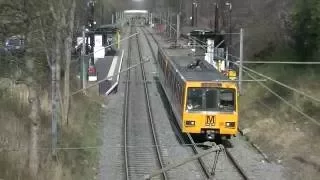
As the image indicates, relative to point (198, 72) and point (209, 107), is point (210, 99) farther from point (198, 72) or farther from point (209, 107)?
point (198, 72)

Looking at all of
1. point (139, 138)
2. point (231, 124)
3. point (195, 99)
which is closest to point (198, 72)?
point (195, 99)

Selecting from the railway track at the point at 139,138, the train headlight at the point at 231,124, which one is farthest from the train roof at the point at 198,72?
the railway track at the point at 139,138

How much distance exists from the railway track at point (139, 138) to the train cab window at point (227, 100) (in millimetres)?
2880

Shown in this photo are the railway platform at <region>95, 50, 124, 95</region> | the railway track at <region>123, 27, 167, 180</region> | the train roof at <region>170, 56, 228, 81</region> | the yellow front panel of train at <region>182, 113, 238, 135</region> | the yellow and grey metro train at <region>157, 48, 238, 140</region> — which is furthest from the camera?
the railway platform at <region>95, 50, 124, 95</region>

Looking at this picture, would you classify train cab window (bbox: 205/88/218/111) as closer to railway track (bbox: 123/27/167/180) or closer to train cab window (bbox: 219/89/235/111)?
train cab window (bbox: 219/89/235/111)

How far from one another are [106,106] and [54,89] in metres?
15.5

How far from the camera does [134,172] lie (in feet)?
66.1

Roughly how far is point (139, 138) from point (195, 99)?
3536mm

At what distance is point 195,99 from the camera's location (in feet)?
77.8

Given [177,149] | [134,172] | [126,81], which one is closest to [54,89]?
[134,172]

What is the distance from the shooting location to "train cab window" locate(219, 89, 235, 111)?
76.9 ft

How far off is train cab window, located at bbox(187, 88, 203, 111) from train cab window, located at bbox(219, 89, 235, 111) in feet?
2.45

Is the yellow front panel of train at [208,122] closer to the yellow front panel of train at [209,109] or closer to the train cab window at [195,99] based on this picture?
the yellow front panel of train at [209,109]

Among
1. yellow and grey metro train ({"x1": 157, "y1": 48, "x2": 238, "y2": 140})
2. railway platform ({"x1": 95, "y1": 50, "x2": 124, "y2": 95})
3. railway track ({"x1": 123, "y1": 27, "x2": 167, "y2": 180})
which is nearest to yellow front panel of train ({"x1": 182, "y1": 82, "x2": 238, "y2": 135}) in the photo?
yellow and grey metro train ({"x1": 157, "y1": 48, "x2": 238, "y2": 140})
